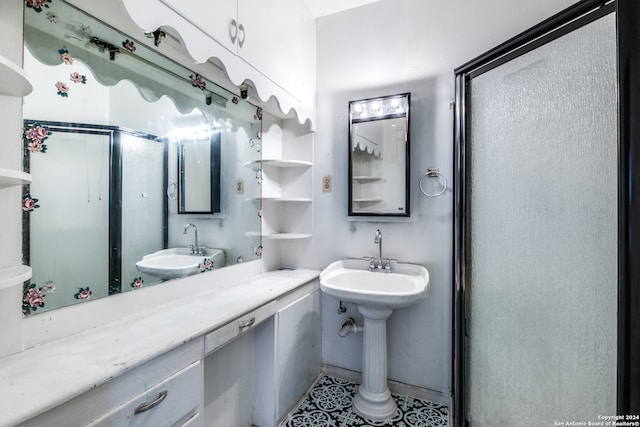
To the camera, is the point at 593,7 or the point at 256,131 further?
the point at 256,131

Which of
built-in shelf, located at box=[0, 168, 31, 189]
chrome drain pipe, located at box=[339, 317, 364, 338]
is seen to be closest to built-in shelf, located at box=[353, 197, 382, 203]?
chrome drain pipe, located at box=[339, 317, 364, 338]

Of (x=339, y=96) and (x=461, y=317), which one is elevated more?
(x=339, y=96)

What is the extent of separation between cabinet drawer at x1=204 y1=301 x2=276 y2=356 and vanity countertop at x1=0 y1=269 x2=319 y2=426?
0.09ft

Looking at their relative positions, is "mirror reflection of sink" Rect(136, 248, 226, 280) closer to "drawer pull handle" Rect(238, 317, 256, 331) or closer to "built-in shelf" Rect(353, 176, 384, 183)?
"drawer pull handle" Rect(238, 317, 256, 331)

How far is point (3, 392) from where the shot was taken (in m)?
0.65

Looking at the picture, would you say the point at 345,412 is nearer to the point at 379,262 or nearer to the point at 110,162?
the point at 379,262

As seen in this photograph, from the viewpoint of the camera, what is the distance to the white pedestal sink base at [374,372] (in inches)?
65.1

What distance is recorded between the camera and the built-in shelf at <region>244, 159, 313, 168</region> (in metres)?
1.85

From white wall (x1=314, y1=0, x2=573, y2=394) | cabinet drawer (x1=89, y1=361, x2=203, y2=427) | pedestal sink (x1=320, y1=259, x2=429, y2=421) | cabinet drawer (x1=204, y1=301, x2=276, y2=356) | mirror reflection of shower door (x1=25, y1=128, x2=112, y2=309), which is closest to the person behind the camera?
cabinet drawer (x1=89, y1=361, x2=203, y2=427)

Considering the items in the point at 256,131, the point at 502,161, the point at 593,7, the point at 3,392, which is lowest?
the point at 3,392

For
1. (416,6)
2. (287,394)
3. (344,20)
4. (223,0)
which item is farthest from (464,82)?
(287,394)

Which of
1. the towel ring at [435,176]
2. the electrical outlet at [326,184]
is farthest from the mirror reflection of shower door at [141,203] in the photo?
the towel ring at [435,176]

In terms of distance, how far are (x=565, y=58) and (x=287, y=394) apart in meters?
2.03

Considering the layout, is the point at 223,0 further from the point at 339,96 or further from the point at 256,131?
the point at 339,96
